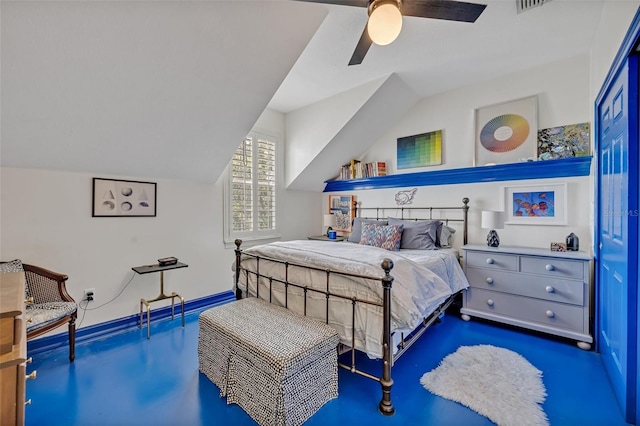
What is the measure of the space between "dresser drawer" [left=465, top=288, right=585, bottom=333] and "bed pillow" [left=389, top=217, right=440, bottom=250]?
0.67 m

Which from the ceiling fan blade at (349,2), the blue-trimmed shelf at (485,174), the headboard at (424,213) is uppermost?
the ceiling fan blade at (349,2)

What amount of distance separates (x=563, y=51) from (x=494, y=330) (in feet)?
9.70

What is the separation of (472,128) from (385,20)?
8.16 ft

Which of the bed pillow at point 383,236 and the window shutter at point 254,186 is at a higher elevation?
the window shutter at point 254,186

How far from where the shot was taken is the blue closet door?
1626 mm

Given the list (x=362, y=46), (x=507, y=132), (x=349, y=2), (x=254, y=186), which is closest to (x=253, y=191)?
(x=254, y=186)

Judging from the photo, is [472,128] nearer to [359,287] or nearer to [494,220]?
[494,220]

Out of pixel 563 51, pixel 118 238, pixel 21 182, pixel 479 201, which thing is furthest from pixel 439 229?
pixel 21 182

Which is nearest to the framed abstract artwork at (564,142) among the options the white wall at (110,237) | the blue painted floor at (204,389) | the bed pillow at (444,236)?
the bed pillow at (444,236)

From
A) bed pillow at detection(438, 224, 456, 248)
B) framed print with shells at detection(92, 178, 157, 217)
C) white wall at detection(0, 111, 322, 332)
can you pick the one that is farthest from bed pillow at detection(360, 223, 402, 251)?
framed print with shells at detection(92, 178, 157, 217)

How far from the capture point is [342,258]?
2303 mm

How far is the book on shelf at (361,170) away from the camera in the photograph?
14.6 ft

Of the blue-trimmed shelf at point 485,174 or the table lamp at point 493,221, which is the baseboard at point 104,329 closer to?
the blue-trimmed shelf at point 485,174

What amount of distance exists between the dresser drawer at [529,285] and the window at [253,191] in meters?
2.88
